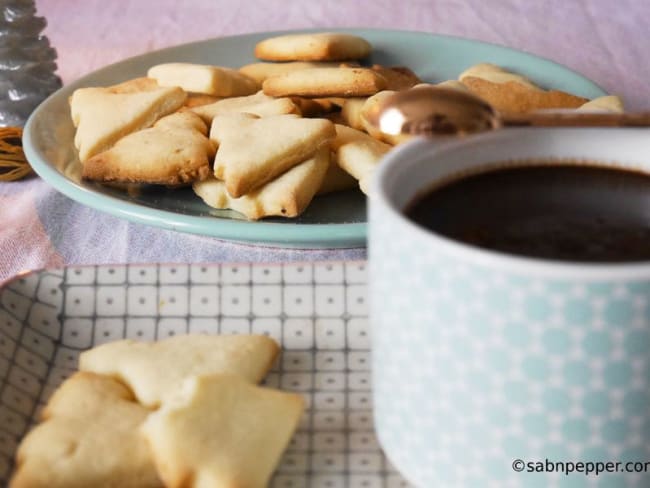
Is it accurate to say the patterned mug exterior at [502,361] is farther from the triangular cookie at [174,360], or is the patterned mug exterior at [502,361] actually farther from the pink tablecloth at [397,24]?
the pink tablecloth at [397,24]

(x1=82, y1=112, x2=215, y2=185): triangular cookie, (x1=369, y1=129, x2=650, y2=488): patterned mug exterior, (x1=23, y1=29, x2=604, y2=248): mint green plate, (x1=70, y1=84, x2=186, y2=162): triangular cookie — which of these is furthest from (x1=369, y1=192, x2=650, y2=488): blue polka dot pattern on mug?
(x1=70, y1=84, x2=186, y2=162): triangular cookie

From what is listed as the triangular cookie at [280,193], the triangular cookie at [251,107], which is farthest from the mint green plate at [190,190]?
the triangular cookie at [251,107]

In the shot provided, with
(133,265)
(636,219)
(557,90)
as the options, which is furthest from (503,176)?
(557,90)

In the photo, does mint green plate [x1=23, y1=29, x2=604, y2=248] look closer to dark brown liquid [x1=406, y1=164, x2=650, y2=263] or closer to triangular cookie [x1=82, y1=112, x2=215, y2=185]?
triangular cookie [x1=82, y1=112, x2=215, y2=185]

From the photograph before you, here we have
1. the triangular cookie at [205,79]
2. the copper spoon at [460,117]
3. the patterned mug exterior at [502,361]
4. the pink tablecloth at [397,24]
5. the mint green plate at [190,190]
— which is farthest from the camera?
the pink tablecloth at [397,24]

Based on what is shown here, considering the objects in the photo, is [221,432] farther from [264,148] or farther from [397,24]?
[397,24]

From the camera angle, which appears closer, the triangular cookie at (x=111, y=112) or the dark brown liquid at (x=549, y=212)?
the dark brown liquid at (x=549, y=212)

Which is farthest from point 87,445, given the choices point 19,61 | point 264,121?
A: point 19,61
